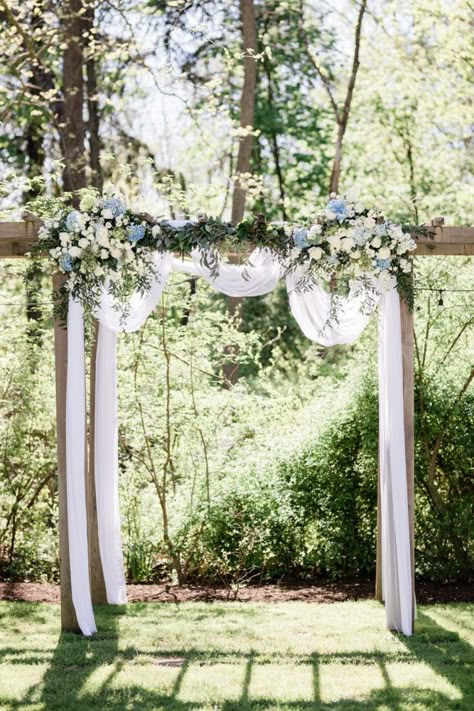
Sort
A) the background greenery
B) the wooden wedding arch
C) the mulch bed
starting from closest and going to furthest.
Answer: the wooden wedding arch
the mulch bed
the background greenery

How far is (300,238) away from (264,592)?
11.0 feet

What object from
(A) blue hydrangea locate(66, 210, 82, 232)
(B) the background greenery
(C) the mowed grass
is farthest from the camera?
(B) the background greenery

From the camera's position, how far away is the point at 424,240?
638 cm

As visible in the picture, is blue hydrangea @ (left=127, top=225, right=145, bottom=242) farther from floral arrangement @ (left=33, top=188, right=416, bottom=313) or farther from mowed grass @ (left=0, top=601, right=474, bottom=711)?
mowed grass @ (left=0, top=601, right=474, bottom=711)

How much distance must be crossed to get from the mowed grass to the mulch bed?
0.33m

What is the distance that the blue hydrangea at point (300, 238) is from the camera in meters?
5.97

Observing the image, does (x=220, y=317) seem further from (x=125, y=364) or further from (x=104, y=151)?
(x=104, y=151)

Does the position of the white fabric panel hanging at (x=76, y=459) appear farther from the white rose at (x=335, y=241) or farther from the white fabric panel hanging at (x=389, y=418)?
the white rose at (x=335, y=241)

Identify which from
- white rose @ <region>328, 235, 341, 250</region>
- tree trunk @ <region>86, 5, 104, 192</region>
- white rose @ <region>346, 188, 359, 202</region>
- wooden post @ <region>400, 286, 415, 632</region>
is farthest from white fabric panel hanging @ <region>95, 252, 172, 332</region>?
tree trunk @ <region>86, 5, 104, 192</region>

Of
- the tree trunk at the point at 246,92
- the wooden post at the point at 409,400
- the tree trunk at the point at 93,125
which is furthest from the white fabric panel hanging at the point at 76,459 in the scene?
the tree trunk at the point at 93,125

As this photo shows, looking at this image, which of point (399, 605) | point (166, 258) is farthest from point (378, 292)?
point (399, 605)

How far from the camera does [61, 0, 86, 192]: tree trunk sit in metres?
12.2

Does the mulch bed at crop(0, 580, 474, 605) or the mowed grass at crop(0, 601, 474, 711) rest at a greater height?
the mowed grass at crop(0, 601, 474, 711)

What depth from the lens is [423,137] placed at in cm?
1630
